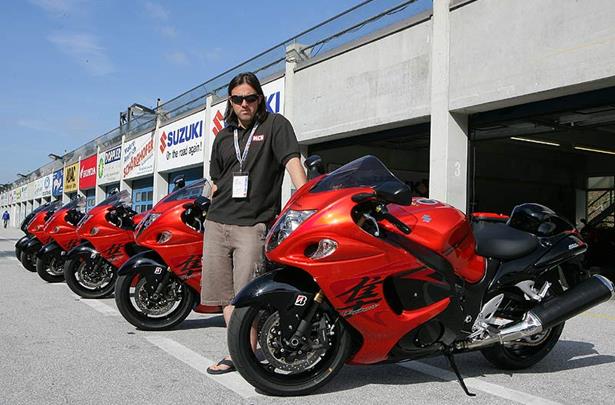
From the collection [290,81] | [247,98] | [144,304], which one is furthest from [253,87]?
[290,81]

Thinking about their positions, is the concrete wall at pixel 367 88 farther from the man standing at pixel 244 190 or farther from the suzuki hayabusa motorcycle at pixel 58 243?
the man standing at pixel 244 190

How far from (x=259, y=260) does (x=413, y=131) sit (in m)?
8.56

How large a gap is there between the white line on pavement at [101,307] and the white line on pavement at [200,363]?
1542 millimetres

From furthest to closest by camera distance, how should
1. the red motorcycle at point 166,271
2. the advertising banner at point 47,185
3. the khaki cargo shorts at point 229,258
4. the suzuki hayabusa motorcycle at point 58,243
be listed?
the advertising banner at point 47,185 < the suzuki hayabusa motorcycle at point 58,243 < the red motorcycle at point 166,271 < the khaki cargo shorts at point 229,258

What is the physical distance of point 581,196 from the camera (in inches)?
1019

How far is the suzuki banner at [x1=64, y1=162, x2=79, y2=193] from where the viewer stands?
3758 cm

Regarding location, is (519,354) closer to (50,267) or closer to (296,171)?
(296,171)

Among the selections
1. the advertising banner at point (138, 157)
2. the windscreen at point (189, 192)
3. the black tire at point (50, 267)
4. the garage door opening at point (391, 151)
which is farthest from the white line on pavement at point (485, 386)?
the advertising banner at point (138, 157)

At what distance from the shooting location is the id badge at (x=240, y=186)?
363 cm

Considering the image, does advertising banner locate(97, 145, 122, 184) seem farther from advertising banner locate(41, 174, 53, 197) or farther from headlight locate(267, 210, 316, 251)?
headlight locate(267, 210, 316, 251)

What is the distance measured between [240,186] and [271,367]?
114 cm

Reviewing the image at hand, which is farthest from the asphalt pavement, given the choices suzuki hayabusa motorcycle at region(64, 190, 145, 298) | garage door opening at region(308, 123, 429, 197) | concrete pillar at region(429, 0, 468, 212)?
garage door opening at region(308, 123, 429, 197)

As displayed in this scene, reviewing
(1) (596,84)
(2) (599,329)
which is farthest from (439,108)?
(2) (599,329)

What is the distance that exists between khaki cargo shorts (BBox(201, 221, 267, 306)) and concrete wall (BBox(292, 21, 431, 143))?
24.8 ft
